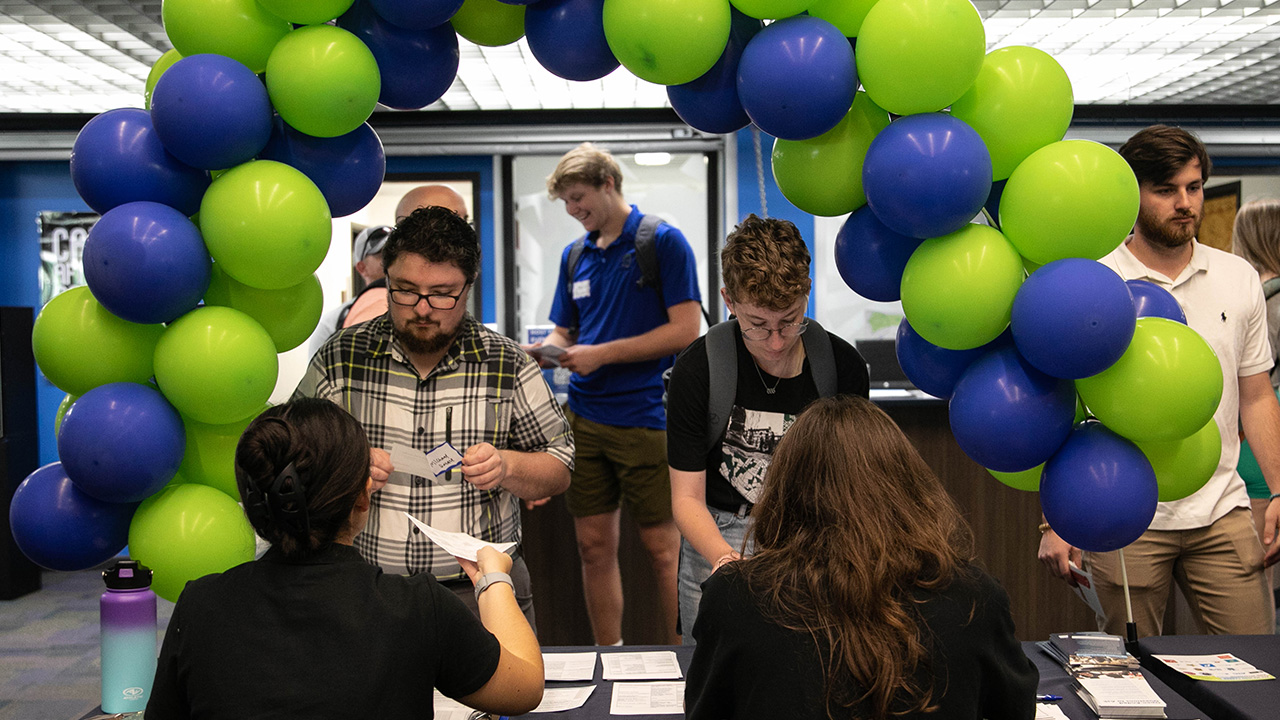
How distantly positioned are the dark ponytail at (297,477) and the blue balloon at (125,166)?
2.36ft

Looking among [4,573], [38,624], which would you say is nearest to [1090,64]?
[38,624]

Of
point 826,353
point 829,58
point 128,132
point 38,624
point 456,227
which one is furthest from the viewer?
point 38,624

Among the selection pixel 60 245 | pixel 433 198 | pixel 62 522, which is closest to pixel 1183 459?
pixel 62 522

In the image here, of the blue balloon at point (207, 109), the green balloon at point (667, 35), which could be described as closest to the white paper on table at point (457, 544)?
the blue balloon at point (207, 109)

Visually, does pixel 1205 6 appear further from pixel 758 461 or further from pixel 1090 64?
pixel 758 461

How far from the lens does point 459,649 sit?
3.90 ft

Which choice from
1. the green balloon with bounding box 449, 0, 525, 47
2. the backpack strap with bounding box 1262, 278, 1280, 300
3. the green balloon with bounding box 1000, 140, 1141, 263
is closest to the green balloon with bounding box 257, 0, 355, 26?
the green balloon with bounding box 449, 0, 525, 47

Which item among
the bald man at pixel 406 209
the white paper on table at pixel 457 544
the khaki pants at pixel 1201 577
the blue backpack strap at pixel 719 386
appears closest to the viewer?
the white paper on table at pixel 457 544

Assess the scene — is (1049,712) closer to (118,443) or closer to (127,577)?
(127,577)

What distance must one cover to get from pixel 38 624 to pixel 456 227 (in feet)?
13.9

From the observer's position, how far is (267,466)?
45.3 inches

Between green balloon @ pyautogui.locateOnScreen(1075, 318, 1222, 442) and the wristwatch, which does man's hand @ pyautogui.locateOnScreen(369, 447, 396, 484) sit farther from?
green balloon @ pyautogui.locateOnScreen(1075, 318, 1222, 442)

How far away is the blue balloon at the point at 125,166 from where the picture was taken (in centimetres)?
161

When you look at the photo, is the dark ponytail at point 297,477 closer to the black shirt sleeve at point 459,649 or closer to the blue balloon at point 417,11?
the black shirt sleeve at point 459,649
